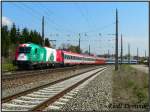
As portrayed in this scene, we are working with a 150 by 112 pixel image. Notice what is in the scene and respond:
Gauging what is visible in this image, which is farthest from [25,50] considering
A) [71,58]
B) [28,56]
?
[71,58]

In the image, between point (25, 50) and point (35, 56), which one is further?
point (35, 56)

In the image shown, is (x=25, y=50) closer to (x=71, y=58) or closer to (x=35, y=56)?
(x=35, y=56)

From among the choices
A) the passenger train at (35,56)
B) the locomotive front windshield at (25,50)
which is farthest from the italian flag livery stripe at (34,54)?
the locomotive front windshield at (25,50)

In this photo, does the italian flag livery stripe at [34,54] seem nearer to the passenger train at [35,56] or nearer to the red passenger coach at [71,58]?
the passenger train at [35,56]

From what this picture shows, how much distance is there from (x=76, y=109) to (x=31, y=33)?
6776 cm

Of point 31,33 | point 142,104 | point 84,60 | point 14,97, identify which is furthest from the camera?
point 84,60

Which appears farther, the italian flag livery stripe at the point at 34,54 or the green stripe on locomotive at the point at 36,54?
the green stripe on locomotive at the point at 36,54

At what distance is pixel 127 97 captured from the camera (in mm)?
14352

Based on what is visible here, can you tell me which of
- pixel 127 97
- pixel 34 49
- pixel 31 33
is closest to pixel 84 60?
pixel 31 33

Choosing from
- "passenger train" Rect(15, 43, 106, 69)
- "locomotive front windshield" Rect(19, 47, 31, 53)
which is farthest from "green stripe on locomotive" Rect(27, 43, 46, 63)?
"locomotive front windshield" Rect(19, 47, 31, 53)

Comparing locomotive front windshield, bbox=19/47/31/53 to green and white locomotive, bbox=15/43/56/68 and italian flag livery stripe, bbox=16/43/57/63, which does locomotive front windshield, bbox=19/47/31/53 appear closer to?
green and white locomotive, bbox=15/43/56/68

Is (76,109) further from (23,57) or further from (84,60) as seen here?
(84,60)

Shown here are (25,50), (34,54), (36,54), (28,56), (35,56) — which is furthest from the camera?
(36,54)

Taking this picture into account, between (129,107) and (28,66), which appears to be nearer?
(129,107)
